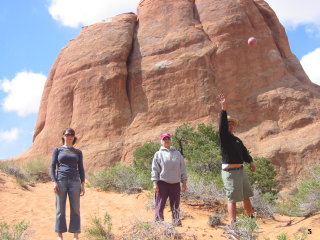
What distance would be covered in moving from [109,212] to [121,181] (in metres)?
2.62

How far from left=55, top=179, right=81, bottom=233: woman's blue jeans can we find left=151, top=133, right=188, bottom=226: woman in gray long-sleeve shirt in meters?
1.24

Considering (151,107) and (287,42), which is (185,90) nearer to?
(151,107)

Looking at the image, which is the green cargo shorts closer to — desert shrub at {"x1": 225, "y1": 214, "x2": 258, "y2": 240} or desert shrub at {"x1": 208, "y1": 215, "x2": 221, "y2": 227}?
desert shrub at {"x1": 225, "y1": 214, "x2": 258, "y2": 240}

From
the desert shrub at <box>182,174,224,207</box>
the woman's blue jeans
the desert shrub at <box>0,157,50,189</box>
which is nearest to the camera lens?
the woman's blue jeans

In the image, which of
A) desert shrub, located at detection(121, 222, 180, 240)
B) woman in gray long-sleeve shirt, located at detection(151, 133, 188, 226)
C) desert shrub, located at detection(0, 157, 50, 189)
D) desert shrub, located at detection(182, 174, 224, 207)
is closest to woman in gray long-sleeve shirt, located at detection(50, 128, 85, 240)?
desert shrub, located at detection(121, 222, 180, 240)

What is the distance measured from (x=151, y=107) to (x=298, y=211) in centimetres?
1611

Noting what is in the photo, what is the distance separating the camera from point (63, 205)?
5.42 m

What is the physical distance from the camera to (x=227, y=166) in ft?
18.4

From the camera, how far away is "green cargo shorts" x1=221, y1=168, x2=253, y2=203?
17.9ft

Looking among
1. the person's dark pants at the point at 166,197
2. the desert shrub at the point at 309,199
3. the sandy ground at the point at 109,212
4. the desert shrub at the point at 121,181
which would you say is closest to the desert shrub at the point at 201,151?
the desert shrub at the point at 121,181

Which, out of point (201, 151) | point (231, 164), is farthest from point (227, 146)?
point (201, 151)

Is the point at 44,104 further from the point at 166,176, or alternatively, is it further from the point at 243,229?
the point at 243,229

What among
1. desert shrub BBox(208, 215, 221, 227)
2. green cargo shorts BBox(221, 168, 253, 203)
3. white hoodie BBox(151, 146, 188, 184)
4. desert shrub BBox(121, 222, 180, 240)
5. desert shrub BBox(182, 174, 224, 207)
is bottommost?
desert shrub BBox(208, 215, 221, 227)

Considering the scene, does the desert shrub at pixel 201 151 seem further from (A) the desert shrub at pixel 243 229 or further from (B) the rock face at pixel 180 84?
(B) the rock face at pixel 180 84
